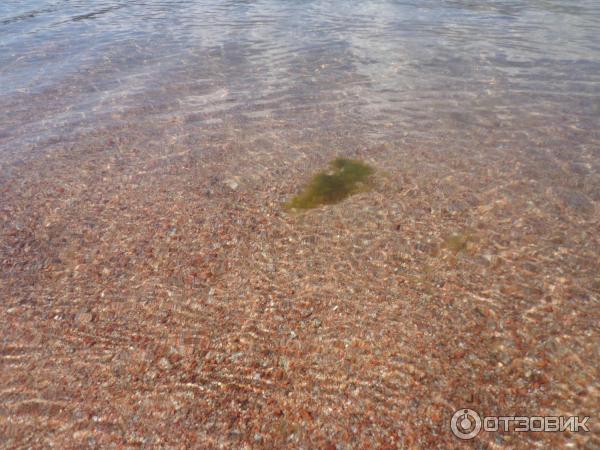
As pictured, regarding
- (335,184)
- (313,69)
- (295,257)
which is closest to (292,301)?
(295,257)

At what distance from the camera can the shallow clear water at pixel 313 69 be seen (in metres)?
10.1

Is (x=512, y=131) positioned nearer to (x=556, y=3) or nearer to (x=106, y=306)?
(x=106, y=306)

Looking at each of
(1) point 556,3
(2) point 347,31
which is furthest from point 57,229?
(1) point 556,3

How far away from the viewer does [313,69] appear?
12977 millimetres

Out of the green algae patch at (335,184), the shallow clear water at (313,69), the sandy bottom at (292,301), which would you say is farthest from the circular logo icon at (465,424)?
the shallow clear water at (313,69)

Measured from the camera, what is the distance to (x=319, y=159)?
28.0ft

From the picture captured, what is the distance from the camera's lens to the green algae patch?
23.9 ft

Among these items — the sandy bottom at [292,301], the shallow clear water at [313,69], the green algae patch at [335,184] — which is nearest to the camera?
the sandy bottom at [292,301]

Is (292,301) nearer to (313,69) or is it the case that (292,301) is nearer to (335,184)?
(335,184)

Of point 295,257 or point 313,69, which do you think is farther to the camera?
point 313,69

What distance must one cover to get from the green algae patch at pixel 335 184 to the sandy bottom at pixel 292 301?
0.26 metres

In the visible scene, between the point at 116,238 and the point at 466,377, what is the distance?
5473 millimetres

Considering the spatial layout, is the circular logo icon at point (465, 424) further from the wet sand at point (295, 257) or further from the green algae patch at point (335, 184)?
the green algae patch at point (335, 184)

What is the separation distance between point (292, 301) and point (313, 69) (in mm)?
9751
